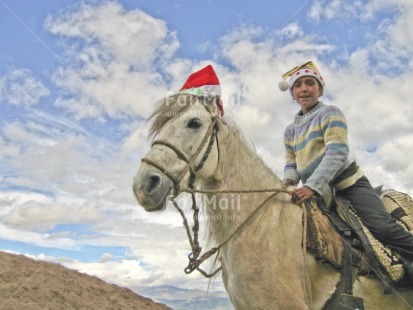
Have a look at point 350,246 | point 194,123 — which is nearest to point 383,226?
point 350,246

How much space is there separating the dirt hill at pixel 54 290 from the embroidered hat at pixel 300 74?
8737 millimetres

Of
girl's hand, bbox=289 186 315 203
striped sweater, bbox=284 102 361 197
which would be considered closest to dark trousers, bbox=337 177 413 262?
striped sweater, bbox=284 102 361 197

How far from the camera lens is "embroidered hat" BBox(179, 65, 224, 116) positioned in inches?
177

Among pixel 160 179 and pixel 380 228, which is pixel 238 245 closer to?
pixel 160 179

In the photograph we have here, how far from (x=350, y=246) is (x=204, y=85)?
→ 2488mm

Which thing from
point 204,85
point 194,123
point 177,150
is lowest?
point 177,150

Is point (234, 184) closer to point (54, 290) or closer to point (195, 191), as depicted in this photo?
point (195, 191)

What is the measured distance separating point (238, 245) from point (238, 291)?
1.43ft

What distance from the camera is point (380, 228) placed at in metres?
4.06

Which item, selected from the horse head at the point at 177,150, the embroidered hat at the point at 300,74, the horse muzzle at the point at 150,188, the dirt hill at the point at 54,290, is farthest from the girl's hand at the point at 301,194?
the dirt hill at the point at 54,290

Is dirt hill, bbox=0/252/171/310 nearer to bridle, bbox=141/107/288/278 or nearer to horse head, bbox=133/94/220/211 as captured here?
bridle, bbox=141/107/288/278

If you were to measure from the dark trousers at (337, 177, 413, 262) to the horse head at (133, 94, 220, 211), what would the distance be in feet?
5.85

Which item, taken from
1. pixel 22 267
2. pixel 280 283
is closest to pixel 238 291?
pixel 280 283

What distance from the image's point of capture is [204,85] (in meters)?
4.59
